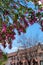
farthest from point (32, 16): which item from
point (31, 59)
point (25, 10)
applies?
point (31, 59)

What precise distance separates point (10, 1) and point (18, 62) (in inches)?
70.7

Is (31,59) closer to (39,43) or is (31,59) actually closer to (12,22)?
(39,43)

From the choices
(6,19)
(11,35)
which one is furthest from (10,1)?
(11,35)

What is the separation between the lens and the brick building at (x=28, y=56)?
3273 millimetres

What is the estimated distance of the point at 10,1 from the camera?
5.49 feet

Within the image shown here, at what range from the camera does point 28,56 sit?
130 inches

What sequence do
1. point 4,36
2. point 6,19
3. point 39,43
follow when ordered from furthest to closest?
point 39,43 → point 6,19 → point 4,36

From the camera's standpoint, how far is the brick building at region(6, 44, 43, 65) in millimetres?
3273

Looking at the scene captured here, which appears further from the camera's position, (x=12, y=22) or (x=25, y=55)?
(x=25, y=55)

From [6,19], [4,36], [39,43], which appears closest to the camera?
[4,36]

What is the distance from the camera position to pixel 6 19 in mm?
1609

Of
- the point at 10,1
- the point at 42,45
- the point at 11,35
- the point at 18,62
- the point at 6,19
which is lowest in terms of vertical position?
the point at 18,62

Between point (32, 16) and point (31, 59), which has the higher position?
point (32, 16)

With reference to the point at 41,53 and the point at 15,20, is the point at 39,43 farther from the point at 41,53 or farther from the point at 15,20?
the point at 15,20
